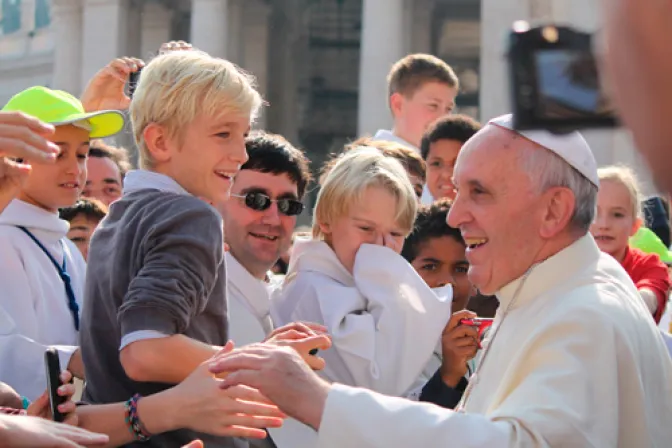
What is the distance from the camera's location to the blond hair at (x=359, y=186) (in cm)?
493

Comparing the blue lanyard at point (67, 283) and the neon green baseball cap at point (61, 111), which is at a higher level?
the neon green baseball cap at point (61, 111)

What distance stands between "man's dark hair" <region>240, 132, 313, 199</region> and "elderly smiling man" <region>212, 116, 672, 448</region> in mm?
1310

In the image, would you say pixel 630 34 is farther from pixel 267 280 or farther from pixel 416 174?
pixel 416 174

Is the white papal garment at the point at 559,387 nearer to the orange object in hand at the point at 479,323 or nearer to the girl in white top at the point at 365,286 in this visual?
the girl in white top at the point at 365,286

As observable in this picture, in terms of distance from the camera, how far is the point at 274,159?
5.11 metres

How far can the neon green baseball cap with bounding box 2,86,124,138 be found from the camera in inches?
202

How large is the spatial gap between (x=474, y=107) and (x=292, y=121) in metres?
7.01

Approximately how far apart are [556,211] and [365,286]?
123cm

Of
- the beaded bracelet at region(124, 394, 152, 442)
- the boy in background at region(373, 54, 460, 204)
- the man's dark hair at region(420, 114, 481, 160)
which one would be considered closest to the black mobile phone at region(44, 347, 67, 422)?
the beaded bracelet at region(124, 394, 152, 442)

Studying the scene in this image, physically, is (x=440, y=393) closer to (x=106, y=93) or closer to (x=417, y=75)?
(x=106, y=93)

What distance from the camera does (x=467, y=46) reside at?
4322cm

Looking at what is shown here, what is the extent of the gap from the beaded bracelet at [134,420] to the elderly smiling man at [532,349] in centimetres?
44

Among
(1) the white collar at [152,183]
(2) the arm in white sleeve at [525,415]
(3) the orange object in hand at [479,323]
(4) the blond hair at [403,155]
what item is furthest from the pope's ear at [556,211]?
(4) the blond hair at [403,155]

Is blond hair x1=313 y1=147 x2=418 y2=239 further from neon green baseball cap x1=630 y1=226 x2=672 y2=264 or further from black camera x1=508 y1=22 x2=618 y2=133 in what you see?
neon green baseball cap x1=630 y1=226 x2=672 y2=264
